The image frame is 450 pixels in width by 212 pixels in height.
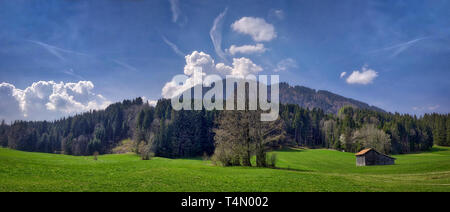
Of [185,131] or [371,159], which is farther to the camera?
[185,131]

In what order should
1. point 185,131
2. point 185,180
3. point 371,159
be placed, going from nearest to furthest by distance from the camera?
point 185,180 < point 371,159 < point 185,131

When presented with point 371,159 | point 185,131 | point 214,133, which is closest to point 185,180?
point 371,159

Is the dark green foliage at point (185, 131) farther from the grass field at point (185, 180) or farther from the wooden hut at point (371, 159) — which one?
the grass field at point (185, 180)

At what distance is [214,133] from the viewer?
109 m

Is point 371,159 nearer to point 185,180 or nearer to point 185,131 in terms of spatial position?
point 185,180

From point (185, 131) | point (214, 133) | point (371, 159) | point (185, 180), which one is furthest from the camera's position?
point (214, 133)

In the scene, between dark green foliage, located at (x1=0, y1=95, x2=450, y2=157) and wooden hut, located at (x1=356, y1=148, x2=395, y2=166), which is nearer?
wooden hut, located at (x1=356, y1=148, x2=395, y2=166)

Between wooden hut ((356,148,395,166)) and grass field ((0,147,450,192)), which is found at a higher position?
grass field ((0,147,450,192))

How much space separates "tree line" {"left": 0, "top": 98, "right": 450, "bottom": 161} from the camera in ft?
144

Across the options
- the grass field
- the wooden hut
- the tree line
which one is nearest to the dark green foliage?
the tree line

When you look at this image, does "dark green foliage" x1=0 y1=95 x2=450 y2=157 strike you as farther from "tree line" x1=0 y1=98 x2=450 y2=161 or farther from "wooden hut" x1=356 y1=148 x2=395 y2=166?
"wooden hut" x1=356 y1=148 x2=395 y2=166

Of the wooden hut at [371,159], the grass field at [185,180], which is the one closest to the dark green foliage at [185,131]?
the wooden hut at [371,159]

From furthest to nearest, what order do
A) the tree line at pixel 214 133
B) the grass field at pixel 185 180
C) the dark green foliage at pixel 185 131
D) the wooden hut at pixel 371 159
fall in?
the dark green foliage at pixel 185 131
the wooden hut at pixel 371 159
the tree line at pixel 214 133
the grass field at pixel 185 180

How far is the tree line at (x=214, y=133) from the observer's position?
43.9m
